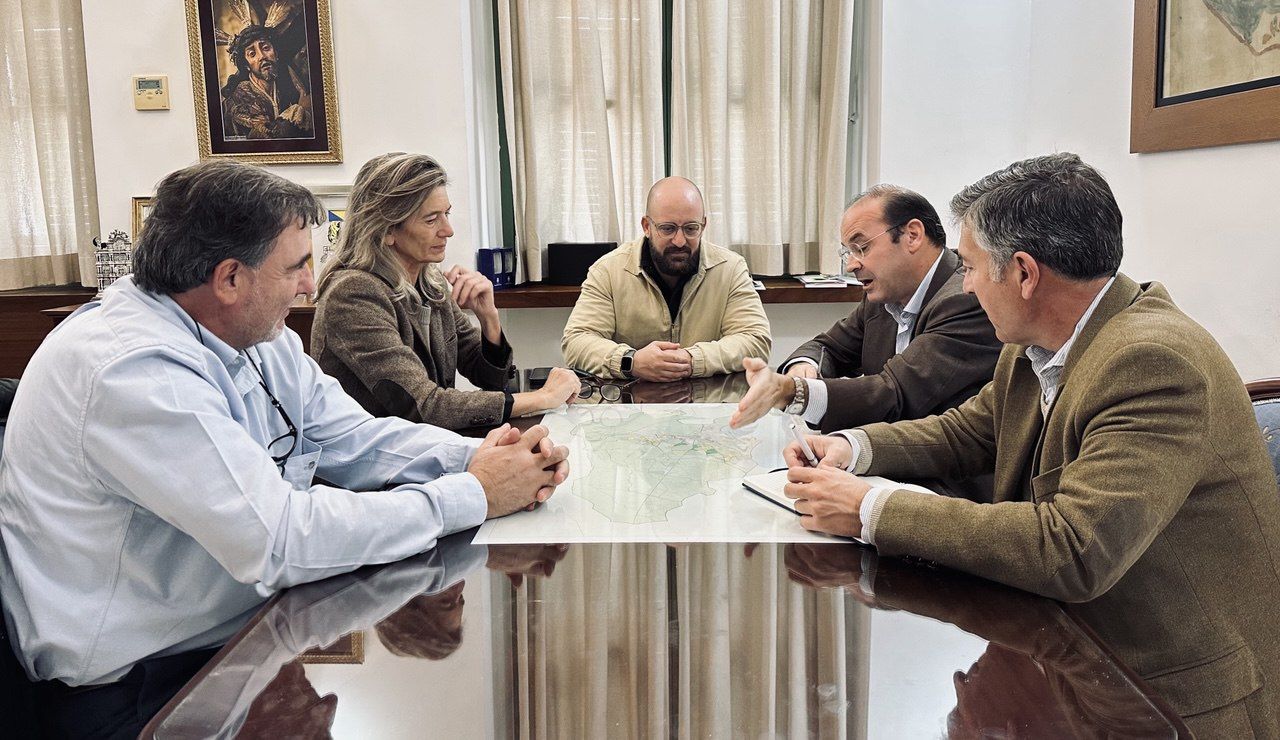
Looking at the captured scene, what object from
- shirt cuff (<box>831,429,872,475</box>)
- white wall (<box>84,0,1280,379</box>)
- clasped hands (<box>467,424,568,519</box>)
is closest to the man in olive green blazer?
shirt cuff (<box>831,429,872,475</box>)

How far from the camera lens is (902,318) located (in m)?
2.89

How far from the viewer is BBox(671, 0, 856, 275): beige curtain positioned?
4645 mm

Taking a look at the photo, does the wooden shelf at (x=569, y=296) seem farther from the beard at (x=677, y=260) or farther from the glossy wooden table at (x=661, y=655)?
the glossy wooden table at (x=661, y=655)

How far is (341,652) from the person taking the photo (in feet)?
3.95

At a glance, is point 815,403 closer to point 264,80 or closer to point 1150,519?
point 1150,519

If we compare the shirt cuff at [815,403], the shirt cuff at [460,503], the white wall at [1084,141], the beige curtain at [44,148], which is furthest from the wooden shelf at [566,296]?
the shirt cuff at [460,503]

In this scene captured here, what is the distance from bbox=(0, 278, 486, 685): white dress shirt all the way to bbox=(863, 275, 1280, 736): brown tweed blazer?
A: 0.84 metres

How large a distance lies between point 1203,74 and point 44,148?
16.0ft

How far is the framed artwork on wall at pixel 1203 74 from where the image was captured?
2.87m

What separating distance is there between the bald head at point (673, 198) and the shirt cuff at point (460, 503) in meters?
2.22

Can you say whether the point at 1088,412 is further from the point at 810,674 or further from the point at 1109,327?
the point at 810,674

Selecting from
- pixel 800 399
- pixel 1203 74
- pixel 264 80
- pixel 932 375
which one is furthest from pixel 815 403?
pixel 264 80

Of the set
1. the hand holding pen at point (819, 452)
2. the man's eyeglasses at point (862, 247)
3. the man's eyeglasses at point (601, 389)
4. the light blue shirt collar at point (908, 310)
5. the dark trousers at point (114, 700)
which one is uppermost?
the man's eyeglasses at point (862, 247)

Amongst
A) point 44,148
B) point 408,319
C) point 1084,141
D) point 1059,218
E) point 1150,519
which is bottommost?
point 1150,519
